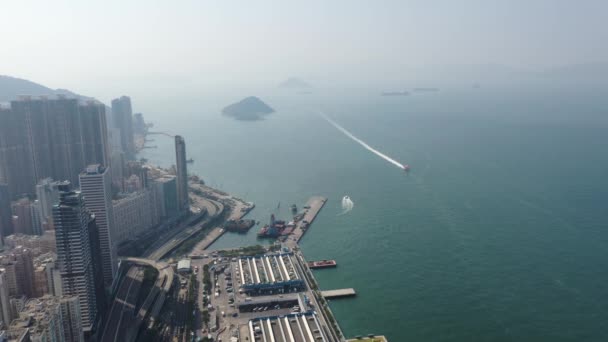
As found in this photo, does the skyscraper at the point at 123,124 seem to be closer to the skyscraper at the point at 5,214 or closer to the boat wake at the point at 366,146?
the boat wake at the point at 366,146

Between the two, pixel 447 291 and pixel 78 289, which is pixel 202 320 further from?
pixel 447 291

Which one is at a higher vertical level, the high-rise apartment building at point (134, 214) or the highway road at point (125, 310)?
the high-rise apartment building at point (134, 214)

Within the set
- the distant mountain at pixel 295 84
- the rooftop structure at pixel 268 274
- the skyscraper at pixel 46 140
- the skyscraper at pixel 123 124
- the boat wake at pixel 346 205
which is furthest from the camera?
the distant mountain at pixel 295 84

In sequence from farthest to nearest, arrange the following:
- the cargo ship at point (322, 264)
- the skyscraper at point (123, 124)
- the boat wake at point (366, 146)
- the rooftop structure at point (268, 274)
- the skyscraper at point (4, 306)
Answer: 1. the skyscraper at point (123, 124)
2. the boat wake at point (366, 146)
3. the cargo ship at point (322, 264)
4. the rooftop structure at point (268, 274)
5. the skyscraper at point (4, 306)

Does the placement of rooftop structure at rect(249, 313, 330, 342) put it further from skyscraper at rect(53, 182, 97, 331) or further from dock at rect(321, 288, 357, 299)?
skyscraper at rect(53, 182, 97, 331)

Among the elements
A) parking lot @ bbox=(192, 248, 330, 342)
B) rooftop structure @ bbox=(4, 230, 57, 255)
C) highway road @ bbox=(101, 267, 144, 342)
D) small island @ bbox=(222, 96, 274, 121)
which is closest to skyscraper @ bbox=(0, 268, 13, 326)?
highway road @ bbox=(101, 267, 144, 342)

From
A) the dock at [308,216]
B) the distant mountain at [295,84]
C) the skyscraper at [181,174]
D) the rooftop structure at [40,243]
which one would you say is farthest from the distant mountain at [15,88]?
the distant mountain at [295,84]
